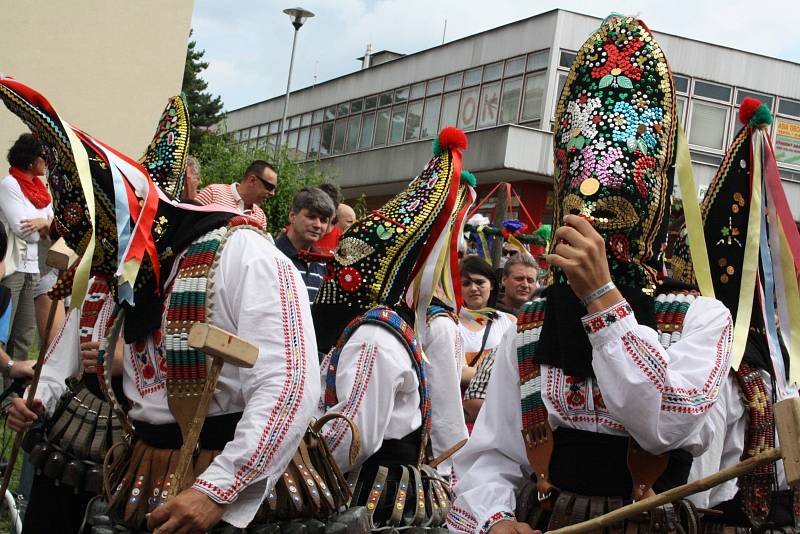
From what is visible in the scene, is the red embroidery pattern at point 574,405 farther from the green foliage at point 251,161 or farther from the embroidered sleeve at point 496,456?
the green foliage at point 251,161

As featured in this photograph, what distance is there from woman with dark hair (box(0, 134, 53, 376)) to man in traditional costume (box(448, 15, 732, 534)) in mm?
5775

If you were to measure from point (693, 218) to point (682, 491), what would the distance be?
4.12ft

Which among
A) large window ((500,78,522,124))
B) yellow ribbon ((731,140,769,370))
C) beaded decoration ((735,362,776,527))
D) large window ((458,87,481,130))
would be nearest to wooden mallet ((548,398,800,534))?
yellow ribbon ((731,140,769,370))

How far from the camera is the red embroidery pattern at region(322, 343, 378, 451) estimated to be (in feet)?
14.4

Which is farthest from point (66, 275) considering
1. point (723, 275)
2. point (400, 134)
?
point (400, 134)

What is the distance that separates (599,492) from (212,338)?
125 centimetres

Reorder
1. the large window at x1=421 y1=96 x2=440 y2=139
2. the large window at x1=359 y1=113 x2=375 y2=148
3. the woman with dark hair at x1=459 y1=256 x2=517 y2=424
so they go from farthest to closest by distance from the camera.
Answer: the large window at x1=359 y1=113 x2=375 y2=148
the large window at x1=421 y1=96 x2=440 y2=139
the woman with dark hair at x1=459 y1=256 x2=517 y2=424

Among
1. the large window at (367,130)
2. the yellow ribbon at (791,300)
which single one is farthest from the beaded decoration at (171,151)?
the large window at (367,130)

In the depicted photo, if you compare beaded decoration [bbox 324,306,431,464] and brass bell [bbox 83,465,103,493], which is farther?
beaded decoration [bbox 324,306,431,464]

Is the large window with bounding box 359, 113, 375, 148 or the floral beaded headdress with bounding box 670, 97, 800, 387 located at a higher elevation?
the large window with bounding box 359, 113, 375, 148

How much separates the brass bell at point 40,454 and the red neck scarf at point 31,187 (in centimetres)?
444

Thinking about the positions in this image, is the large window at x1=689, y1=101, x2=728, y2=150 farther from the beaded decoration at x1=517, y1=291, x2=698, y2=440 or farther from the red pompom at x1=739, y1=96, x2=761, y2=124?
the beaded decoration at x1=517, y1=291, x2=698, y2=440

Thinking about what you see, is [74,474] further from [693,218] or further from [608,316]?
[693,218]

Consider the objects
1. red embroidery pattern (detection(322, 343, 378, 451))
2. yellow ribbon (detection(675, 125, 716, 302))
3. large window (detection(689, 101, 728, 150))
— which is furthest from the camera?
large window (detection(689, 101, 728, 150))
